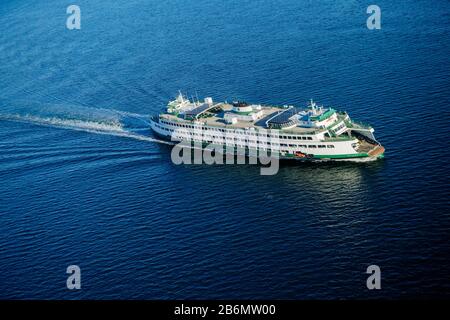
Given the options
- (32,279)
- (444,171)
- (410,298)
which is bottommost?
(410,298)

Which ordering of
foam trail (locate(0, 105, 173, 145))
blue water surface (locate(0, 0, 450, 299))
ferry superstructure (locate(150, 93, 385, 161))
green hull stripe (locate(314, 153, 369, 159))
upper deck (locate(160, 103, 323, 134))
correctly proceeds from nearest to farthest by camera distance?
blue water surface (locate(0, 0, 450, 299)), green hull stripe (locate(314, 153, 369, 159)), ferry superstructure (locate(150, 93, 385, 161)), upper deck (locate(160, 103, 323, 134)), foam trail (locate(0, 105, 173, 145))

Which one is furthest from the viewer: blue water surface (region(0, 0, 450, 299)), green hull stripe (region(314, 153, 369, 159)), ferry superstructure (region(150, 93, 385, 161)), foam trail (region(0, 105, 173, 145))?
foam trail (region(0, 105, 173, 145))

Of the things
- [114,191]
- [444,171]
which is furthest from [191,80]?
[444,171]

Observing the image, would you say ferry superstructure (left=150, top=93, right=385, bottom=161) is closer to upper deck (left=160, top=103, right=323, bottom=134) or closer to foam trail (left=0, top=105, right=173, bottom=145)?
upper deck (left=160, top=103, right=323, bottom=134)

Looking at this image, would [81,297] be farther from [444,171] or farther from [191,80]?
[191,80]

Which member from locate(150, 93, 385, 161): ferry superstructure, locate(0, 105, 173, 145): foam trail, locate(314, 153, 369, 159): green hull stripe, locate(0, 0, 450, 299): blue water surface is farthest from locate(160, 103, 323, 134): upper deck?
locate(0, 105, 173, 145): foam trail

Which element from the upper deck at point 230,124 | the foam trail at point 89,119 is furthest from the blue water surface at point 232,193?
the upper deck at point 230,124

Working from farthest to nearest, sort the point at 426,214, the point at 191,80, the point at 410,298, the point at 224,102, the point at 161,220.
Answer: the point at 191,80 → the point at 224,102 → the point at 161,220 → the point at 426,214 → the point at 410,298

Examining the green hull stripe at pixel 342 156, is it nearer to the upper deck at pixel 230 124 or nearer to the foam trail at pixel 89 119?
the upper deck at pixel 230 124
